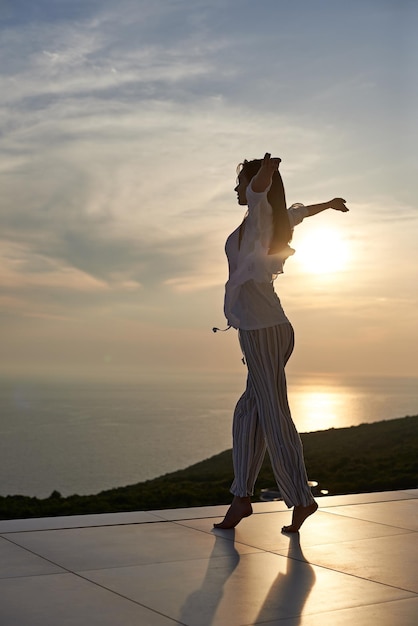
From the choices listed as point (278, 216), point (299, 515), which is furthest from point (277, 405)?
point (278, 216)

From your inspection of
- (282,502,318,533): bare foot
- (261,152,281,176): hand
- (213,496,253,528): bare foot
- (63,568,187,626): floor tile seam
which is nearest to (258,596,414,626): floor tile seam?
(63,568,187,626): floor tile seam

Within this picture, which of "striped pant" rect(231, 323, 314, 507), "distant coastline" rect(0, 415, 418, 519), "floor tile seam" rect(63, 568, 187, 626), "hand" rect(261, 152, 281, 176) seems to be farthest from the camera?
"distant coastline" rect(0, 415, 418, 519)

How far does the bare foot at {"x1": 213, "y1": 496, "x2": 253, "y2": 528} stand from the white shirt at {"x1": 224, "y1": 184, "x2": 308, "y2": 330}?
0.84 m

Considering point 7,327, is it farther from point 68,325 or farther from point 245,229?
point 245,229

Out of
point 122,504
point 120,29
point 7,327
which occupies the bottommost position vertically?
point 122,504

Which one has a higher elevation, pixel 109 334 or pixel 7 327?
pixel 109 334

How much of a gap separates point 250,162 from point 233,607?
2.11m

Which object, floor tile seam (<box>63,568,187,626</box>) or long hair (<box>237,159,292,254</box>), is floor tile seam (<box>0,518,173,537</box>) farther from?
long hair (<box>237,159,292,254</box>)

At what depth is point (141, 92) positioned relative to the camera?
11.6 metres

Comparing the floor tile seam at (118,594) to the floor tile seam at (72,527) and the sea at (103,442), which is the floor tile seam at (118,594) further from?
the sea at (103,442)

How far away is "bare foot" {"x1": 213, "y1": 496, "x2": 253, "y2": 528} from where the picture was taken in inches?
174

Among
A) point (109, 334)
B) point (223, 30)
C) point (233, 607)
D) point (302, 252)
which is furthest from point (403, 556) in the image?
point (109, 334)

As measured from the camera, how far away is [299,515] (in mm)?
4328

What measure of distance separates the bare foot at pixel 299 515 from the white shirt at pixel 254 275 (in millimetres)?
863
